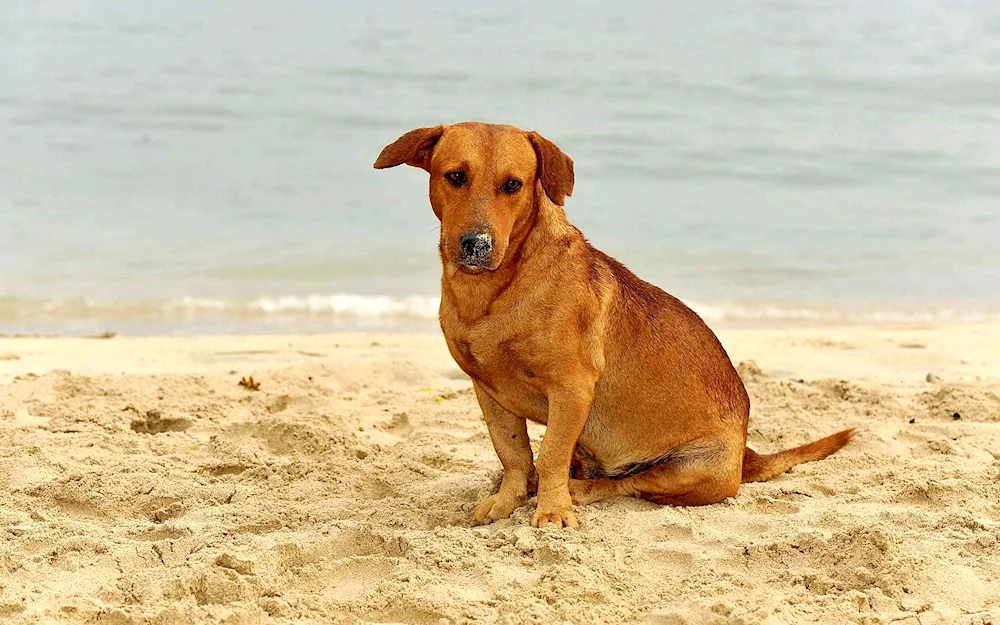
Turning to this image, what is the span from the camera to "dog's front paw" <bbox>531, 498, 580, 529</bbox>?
4.11m

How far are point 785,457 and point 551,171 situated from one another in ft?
5.93

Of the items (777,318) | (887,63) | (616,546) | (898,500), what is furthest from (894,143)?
(616,546)

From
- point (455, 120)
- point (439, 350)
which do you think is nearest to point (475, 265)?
point (439, 350)

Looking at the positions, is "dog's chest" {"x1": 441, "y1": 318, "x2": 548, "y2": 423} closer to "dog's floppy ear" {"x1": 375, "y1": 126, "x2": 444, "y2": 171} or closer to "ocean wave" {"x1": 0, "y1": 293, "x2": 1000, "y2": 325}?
"dog's floppy ear" {"x1": 375, "y1": 126, "x2": 444, "y2": 171}

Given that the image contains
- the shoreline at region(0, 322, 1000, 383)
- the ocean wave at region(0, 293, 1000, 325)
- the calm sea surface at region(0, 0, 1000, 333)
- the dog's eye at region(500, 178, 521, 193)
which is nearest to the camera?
the dog's eye at region(500, 178, 521, 193)

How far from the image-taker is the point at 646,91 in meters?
18.8

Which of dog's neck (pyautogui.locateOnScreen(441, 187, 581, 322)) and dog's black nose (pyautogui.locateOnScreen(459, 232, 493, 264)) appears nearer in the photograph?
dog's black nose (pyautogui.locateOnScreen(459, 232, 493, 264))

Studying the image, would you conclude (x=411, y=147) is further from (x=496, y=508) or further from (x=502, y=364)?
(x=496, y=508)

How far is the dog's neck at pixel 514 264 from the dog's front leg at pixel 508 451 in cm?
45

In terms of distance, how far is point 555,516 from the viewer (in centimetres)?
412

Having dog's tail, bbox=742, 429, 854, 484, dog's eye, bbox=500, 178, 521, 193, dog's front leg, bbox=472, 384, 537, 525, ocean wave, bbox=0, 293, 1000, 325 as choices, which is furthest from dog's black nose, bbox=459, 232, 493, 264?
ocean wave, bbox=0, 293, 1000, 325

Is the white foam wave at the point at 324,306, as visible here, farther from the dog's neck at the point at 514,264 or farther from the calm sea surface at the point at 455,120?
the dog's neck at the point at 514,264

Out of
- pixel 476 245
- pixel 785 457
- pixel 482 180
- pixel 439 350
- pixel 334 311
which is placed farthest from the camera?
pixel 334 311

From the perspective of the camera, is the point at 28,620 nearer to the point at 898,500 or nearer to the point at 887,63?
the point at 898,500
